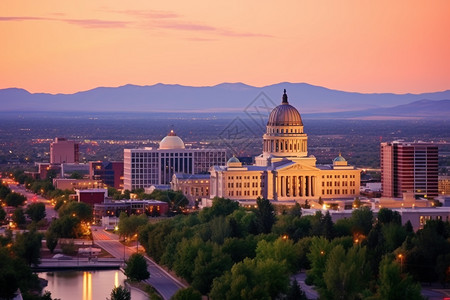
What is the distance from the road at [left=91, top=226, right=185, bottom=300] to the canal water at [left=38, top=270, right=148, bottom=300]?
1.35 m

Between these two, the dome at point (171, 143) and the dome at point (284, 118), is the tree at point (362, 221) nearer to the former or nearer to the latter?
the dome at point (284, 118)

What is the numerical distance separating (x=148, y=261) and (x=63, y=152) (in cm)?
11083

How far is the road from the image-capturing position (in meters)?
71.4

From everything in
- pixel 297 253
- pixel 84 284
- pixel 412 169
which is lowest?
pixel 84 284

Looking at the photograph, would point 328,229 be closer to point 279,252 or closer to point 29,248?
point 279,252

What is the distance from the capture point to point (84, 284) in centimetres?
7562

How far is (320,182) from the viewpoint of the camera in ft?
391

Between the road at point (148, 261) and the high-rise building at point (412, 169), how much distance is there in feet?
84.7

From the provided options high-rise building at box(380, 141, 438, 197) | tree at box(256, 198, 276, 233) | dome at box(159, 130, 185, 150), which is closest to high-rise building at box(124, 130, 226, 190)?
dome at box(159, 130, 185, 150)

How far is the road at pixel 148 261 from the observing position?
7138 cm

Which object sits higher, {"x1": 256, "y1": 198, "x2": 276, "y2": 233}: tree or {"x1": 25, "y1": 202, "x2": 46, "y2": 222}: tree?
{"x1": 256, "y1": 198, "x2": 276, "y2": 233}: tree

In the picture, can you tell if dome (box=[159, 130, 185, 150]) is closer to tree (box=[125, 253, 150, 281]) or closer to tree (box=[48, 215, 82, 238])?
tree (box=[48, 215, 82, 238])

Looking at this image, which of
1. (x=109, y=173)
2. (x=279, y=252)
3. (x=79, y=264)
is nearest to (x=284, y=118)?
(x=109, y=173)

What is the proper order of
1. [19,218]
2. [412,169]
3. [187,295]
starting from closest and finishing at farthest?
[187,295] < [19,218] < [412,169]
